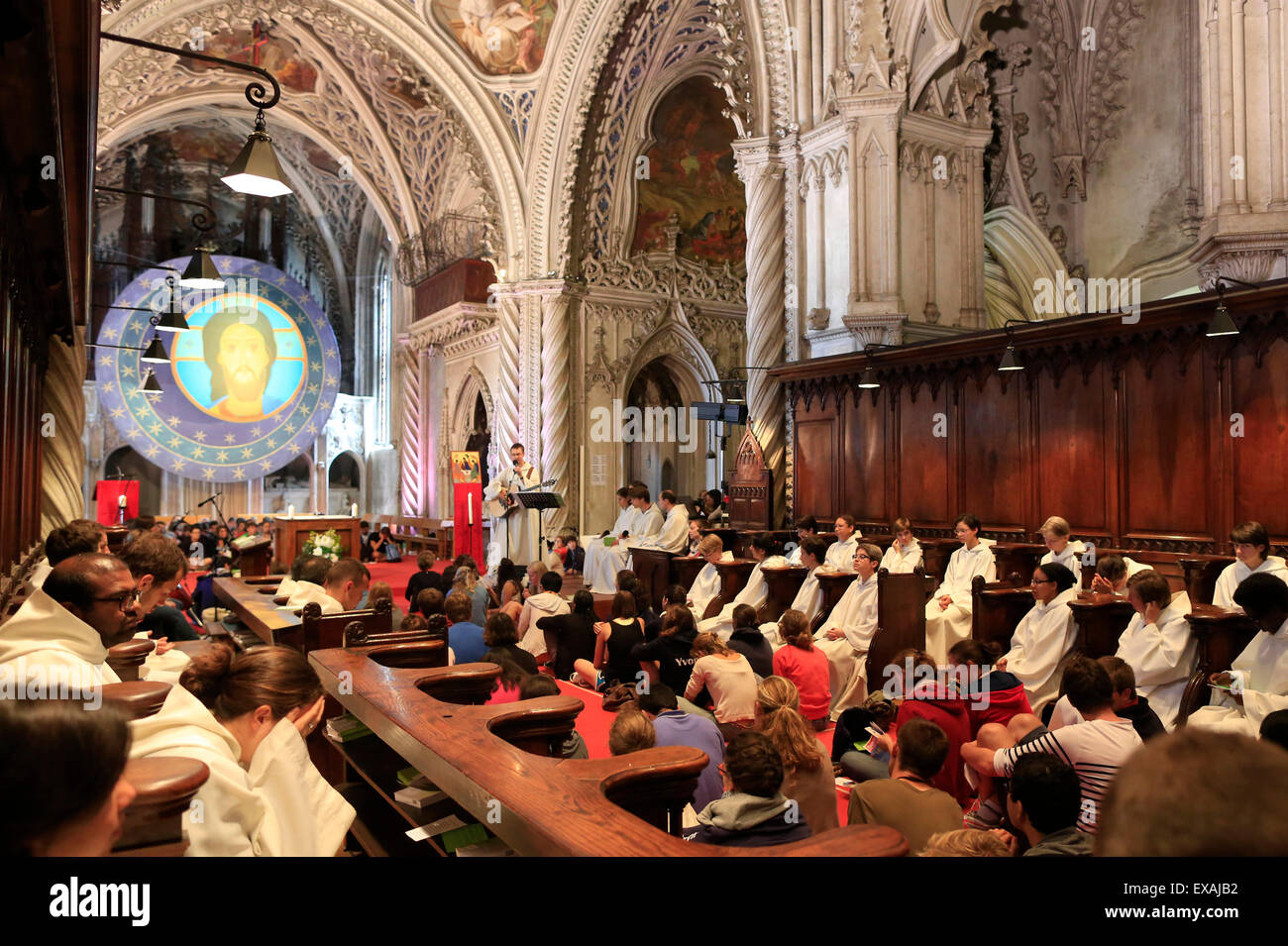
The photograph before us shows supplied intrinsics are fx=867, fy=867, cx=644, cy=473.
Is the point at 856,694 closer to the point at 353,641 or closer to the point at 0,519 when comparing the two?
the point at 353,641

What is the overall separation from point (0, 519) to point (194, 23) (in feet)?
39.8

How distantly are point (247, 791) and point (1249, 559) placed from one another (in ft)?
18.4

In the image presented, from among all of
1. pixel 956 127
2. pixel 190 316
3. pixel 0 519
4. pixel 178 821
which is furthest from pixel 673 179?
pixel 178 821

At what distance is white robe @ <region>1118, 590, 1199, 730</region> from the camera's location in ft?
16.0

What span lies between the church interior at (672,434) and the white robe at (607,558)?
117 millimetres

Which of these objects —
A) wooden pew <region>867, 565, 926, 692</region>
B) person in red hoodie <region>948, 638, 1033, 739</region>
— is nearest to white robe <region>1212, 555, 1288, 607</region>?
wooden pew <region>867, 565, 926, 692</region>

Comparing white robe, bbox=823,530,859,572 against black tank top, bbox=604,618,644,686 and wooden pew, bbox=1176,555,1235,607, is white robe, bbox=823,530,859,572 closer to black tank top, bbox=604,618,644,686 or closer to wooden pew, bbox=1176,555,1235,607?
wooden pew, bbox=1176,555,1235,607

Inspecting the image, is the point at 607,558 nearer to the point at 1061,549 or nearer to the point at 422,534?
the point at 1061,549

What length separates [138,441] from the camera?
62.3 ft

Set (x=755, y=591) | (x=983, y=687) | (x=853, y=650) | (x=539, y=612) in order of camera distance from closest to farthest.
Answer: (x=983, y=687)
(x=853, y=650)
(x=539, y=612)
(x=755, y=591)

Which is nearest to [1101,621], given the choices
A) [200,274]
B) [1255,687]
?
[1255,687]

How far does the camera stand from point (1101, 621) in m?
5.38
